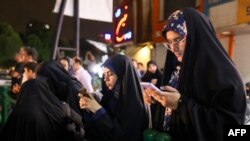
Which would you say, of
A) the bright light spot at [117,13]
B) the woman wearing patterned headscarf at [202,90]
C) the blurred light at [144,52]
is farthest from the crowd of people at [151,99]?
the bright light spot at [117,13]

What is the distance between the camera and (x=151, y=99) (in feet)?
7.57

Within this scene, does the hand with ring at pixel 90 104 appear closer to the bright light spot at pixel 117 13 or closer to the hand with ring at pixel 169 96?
the hand with ring at pixel 169 96

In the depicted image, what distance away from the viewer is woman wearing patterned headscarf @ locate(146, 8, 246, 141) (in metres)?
1.77

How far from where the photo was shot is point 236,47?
9016 mm

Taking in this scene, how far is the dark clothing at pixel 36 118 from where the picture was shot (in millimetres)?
3662

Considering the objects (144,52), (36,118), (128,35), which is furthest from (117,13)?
(36,118)

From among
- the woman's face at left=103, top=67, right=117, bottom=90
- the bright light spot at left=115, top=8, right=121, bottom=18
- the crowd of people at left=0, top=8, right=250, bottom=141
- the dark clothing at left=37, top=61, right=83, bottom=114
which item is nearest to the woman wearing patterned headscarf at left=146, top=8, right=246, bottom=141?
the crowd of people at left=0, top=8, right=250, bottom=141

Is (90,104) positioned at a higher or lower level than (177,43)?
lower

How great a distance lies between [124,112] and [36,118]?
4.29 ft

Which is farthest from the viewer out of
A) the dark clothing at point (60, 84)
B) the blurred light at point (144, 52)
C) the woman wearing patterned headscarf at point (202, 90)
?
the blurred light at point (144, 52)

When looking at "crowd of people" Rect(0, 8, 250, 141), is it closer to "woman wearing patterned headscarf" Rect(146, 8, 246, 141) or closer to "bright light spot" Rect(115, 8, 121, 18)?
"woman wearing patterned headscarf" Rect(146, 8, 246, 141)

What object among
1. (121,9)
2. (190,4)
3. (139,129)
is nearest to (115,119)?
(139,129)

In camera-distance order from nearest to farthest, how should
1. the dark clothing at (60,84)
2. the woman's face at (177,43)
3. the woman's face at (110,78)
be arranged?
the woman's face at (177,43) < the woman's face at (110,78) < the dark clothing at (60,84)

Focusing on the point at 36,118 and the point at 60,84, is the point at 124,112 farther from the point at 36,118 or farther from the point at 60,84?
the point at 60,84
